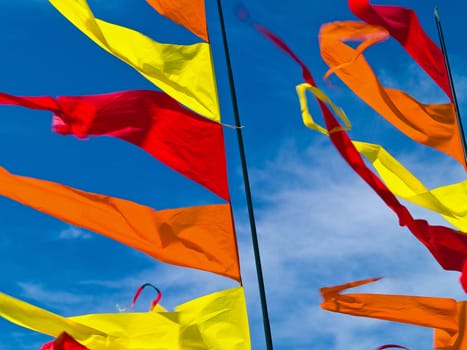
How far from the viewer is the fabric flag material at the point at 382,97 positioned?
33.3ft

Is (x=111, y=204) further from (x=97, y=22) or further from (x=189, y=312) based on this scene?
(x=97, y=22)

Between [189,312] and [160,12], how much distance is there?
11.2 ft

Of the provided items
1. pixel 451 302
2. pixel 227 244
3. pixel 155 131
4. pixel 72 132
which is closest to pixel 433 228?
pixel 451 302

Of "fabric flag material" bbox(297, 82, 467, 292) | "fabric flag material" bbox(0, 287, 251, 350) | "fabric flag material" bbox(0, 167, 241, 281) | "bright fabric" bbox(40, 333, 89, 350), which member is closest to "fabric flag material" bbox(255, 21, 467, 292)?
"fabric flag material" bbox(297, 82, 467, 292)

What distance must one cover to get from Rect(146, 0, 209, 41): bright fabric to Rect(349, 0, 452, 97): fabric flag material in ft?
5.83

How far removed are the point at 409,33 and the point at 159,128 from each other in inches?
141

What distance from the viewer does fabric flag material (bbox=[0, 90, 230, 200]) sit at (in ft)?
29.2

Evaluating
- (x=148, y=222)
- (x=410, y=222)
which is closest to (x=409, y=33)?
(x=410, y=222)

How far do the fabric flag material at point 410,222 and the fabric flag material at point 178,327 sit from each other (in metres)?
2.06

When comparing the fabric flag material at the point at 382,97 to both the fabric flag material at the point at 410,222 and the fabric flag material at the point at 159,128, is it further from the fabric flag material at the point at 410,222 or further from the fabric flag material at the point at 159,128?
the fabric flag material at the point at 159,128

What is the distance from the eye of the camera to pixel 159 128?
9.36 metres

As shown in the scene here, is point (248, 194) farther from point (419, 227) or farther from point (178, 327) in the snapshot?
point (419, 227)

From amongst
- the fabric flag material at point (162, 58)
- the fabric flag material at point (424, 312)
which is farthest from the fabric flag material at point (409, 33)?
the fabric flag material at point (424, 312)

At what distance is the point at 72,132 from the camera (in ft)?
28.7
